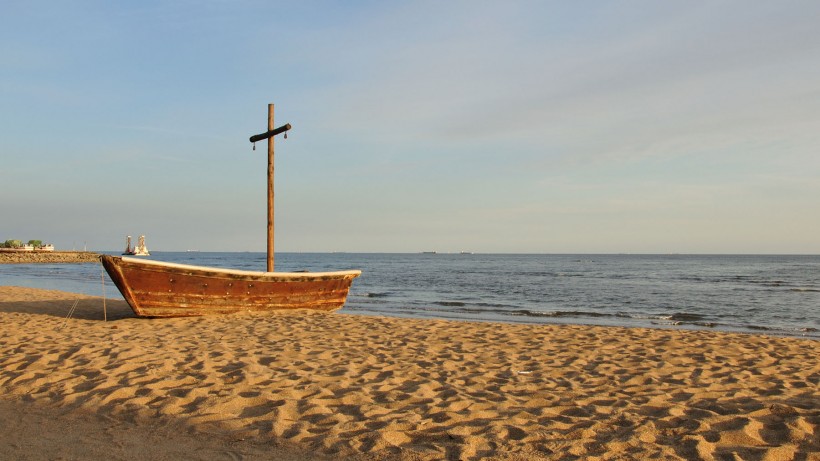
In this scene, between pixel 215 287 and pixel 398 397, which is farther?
pixel 215 287

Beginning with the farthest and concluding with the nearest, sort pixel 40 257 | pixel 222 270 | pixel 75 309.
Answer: pixel 40 257 → pixel 75 309 → pixel 222 270

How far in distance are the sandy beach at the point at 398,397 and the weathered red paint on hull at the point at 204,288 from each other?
178 centimetres

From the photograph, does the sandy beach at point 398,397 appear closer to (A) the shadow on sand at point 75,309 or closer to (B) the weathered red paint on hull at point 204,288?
(B) the weathered red paint on hull at point 204,288

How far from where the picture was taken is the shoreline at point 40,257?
6396 centimetres

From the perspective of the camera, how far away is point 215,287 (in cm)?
1221

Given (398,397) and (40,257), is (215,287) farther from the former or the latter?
(40,257)

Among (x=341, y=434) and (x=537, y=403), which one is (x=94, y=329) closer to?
(x=341, y=434)

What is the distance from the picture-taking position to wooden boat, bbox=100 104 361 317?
36.8ft

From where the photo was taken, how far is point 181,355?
7551 mm

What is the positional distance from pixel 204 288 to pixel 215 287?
0.26 metres

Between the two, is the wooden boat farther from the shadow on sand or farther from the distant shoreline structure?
the distant shoreline structure

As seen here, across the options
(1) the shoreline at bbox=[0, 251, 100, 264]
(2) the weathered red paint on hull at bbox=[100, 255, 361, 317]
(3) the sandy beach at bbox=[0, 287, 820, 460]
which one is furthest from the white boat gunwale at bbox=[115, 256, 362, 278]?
(1) the shoreline at bbox=[0, 251, 100, 264]

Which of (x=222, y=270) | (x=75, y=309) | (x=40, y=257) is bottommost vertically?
(x=75, y=309)

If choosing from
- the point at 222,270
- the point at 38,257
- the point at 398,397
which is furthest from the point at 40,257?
the point at 398,397
